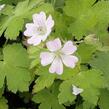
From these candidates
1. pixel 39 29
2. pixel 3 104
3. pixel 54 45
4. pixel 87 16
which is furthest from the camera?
pixel 3 104

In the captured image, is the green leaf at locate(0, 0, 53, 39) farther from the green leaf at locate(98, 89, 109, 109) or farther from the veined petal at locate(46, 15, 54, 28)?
the green leaf at locate(98, 89, 109, 109)

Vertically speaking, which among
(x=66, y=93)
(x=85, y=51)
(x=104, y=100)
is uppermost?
(x=85, y=51)

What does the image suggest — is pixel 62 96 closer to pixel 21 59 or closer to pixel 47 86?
pixel 47 86

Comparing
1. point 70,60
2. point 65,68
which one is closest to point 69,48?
point 70,60

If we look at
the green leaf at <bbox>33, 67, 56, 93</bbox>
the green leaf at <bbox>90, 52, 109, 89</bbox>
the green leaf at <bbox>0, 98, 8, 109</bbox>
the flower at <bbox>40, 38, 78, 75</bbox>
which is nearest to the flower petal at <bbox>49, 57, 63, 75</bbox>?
the flower at <bbox>40, 38, 78, 75</bbox>

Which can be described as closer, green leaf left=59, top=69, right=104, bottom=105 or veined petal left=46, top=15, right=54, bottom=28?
veined petal left=46, top=15, right=54, bottom=28

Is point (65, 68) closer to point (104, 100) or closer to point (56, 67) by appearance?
point (56, 67)

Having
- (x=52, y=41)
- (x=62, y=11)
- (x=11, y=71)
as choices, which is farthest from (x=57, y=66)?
(x=62, y=11)
